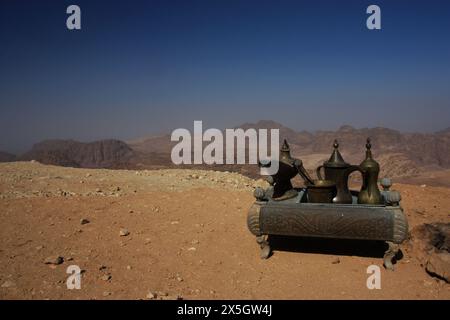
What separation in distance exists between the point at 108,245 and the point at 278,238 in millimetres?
2494

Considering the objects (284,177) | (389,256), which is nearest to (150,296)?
(284,177)

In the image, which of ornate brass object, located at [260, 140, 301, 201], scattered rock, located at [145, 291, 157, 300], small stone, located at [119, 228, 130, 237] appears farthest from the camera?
small stone, located at [119, 228, 130, 237]

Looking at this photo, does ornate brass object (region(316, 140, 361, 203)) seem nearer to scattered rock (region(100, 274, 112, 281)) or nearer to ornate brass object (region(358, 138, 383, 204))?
ornate brass object (region(358, 138, 383, 204))

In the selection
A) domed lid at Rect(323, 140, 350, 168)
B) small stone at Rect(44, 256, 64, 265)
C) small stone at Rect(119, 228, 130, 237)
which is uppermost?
domed lid at Rect(323, 140, 350, 168)

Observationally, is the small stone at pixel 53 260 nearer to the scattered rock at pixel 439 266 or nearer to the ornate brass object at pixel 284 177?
the ornate brass object at pixel 284 177

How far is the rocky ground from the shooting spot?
419 centimetres

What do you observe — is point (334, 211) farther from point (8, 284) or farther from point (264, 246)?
point (8, 284)

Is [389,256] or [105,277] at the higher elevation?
[389,256]

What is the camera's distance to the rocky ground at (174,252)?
13.8 feet

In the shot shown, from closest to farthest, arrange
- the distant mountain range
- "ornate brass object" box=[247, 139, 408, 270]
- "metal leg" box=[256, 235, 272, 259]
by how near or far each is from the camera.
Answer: "ornate brass object" box=[247, 139, 408, 270], "metal leg" box=[256, 235, 272, 259], the distant mountain range

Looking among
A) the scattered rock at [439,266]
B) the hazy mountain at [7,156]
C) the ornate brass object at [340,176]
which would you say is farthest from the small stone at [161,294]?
the hazy mountain at [7,156]

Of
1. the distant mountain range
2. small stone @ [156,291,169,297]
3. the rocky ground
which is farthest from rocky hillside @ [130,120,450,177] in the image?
small stone @ [156,291,169,297]

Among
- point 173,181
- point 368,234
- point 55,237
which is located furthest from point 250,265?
point 173,181

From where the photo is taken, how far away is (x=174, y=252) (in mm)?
5293
